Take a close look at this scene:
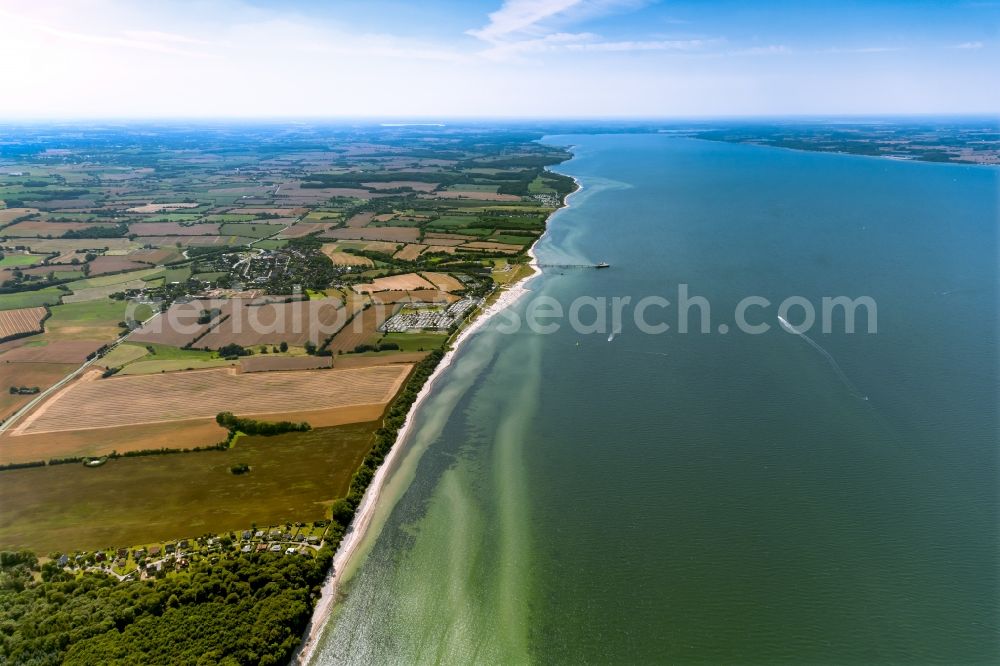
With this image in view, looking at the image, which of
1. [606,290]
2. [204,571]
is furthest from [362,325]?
Answer: [204,571]

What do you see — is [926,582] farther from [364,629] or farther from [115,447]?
[115,447]

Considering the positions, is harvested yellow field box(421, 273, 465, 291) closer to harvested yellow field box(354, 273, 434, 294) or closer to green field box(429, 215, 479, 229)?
harvested yellow field box(354, 273, 434, 294)

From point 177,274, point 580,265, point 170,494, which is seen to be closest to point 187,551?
point 170,494

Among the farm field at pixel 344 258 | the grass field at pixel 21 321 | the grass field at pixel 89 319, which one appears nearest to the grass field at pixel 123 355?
the grass field at pixel 89 319

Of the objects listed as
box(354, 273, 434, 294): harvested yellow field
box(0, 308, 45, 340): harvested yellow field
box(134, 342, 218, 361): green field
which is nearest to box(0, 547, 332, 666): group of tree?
box(134, 342, 218, 361): green field

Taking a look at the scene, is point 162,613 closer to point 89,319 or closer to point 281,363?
point 281,363

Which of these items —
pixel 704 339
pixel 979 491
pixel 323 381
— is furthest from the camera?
pixel 704 339
